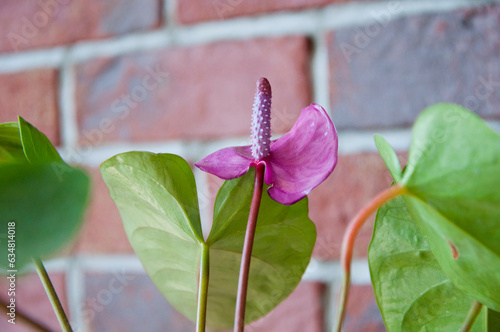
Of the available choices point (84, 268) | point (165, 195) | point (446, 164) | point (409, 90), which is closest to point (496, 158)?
point (446, 164)

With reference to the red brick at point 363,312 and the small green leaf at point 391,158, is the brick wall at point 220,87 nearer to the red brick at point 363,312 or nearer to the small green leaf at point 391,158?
the red brick at point 363,312

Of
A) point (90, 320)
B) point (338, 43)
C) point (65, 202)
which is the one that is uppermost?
point (338, 43)

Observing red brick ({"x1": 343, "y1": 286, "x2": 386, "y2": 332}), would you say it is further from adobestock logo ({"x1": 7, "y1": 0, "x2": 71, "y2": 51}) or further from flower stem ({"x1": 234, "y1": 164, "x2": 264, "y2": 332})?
adobestock logo ({"x1": 7, "y1": 0, "x2": 71, "y2": 51})

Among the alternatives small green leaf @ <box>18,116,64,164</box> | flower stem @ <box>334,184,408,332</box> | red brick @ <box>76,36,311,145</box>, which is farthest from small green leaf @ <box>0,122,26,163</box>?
red brick @ <box>76,36,311,145</box>

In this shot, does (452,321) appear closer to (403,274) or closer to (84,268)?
(403,274)

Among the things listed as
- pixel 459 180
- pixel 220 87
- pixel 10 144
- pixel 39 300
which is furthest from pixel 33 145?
pixel 39 300

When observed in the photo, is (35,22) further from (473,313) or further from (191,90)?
(473,313)
